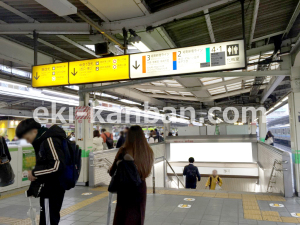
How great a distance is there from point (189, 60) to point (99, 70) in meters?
1.56

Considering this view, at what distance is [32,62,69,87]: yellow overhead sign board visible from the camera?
4391mm

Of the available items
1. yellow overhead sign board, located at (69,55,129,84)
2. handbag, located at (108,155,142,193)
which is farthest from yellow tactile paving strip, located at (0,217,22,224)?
handbag, located at (108,155,142,193)

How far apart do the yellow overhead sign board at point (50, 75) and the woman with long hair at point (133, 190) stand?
249 centimetres

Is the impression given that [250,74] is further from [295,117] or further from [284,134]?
[284,134]

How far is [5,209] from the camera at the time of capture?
4.89 metres

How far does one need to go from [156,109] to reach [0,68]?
10237 mm

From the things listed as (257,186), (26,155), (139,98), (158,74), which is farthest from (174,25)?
(257,186)

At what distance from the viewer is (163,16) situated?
381 cm

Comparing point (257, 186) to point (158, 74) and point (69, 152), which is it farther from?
point (69, 152)

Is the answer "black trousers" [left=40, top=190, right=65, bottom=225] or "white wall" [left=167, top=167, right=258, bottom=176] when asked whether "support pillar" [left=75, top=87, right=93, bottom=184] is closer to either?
"black trousers" [left=40, top=190, right=65, bottom=225]

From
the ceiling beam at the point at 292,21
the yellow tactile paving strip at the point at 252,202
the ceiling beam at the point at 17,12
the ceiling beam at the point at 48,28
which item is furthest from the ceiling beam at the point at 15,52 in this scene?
the ceiling beam at the point at 292,21

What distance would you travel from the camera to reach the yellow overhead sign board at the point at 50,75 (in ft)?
14.4

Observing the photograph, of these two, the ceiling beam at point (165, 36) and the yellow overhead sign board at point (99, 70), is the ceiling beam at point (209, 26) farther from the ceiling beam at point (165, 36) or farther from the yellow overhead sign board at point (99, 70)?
the yellow overhead sign board at point (99, 70)

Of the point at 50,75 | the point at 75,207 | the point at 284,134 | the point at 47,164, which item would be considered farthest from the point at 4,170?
the point at 284,134
